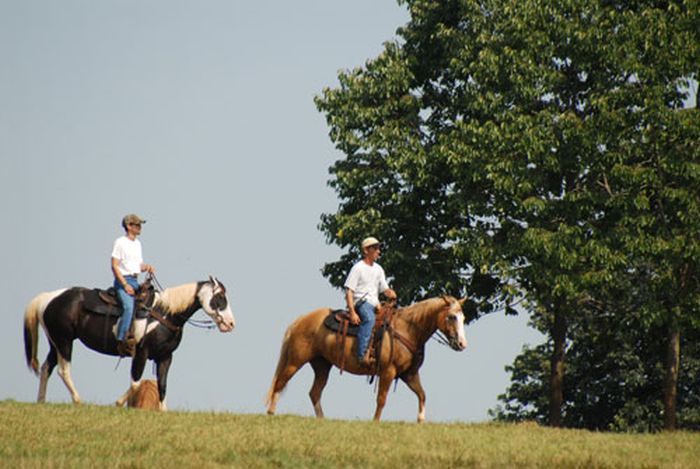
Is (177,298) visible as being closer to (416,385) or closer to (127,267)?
(127,267)

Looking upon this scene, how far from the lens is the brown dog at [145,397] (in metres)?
22.7

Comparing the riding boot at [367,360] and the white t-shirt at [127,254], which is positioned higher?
the white t-shirt at [127,254]

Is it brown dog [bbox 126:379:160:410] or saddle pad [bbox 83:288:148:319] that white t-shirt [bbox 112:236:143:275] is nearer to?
saddle pad [bbox 83:288:148:319]

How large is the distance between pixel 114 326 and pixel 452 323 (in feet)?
23.4

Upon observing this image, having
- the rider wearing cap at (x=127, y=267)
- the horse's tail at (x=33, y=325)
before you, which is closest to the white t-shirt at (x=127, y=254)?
the rider wearing cap at (x=127, y=267)

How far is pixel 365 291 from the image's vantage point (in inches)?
875

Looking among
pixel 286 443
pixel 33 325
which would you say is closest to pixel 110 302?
pixel 33 325

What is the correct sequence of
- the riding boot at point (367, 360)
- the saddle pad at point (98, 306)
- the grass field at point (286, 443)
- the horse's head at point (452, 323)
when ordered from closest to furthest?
the grass field at point (286, 443) → the horse's head at point (452, 323) → the riding boot at point (367, 360) → the saddle pad at point (98, 306)

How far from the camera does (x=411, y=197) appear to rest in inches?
1443

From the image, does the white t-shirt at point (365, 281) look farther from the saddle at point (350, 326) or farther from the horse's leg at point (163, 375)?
the horse's leg at point (163, 375)

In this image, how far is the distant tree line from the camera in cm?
3184

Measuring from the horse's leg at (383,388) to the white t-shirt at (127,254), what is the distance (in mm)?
5524

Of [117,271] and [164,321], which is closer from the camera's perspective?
[117,271]

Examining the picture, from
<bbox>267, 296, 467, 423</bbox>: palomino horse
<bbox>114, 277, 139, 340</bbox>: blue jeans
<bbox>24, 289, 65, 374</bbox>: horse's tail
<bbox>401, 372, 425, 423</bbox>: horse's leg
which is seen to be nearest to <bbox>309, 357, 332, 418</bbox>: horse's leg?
<bbox>267, 296, 467, 423</bbox>: palomino horse
